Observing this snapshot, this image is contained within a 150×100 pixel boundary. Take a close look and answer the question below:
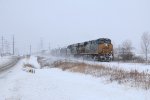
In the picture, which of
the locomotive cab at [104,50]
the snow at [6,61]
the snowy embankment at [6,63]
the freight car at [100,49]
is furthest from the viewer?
the snow at [6,61]

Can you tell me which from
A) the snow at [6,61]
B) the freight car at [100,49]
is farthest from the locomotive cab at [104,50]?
the snow at [6,61]

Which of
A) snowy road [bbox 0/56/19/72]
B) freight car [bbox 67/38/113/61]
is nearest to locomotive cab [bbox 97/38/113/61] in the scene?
freight car [bbox 67/38/113/61]

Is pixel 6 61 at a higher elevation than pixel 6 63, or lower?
higher

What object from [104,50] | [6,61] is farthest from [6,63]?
[104,50]

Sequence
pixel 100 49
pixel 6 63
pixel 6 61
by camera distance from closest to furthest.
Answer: pixel 100 49, pixel 6 63, pixel 6 61

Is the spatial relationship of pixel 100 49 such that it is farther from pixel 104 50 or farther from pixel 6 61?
pixel 6 61

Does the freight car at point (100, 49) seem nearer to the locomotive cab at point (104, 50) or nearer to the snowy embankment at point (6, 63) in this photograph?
the locomotive cab at point (104, 50)

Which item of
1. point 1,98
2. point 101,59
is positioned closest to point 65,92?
point 1,98

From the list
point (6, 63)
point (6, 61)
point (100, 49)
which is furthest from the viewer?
point (6, 61)

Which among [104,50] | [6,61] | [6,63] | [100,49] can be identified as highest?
[100,49]

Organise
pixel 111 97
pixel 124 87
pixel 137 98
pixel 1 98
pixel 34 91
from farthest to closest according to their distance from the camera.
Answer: pixel 34 91 → pixel 1 98 → pixel 124 87 → pixel 111 97 → pixel 137 98

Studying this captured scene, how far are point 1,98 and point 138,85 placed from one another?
7662mm

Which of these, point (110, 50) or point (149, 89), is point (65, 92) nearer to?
point (149, 89)

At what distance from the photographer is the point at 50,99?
48.5ft
